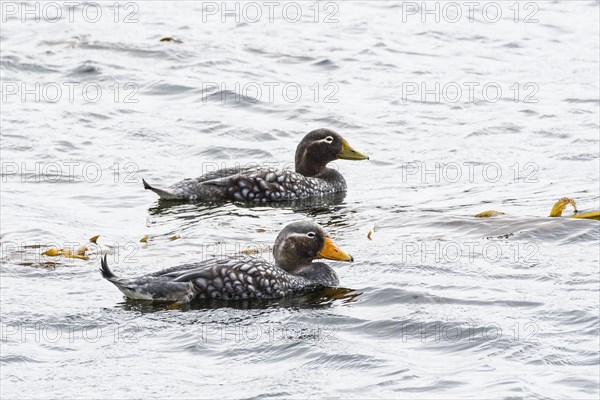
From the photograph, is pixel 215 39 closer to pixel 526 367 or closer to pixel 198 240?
pixel 198 240

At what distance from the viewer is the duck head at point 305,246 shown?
41.1 feet

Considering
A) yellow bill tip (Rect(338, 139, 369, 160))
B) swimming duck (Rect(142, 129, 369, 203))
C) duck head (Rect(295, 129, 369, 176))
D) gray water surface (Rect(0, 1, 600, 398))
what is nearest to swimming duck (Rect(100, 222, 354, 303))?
gray water surface (Rect(0, 1, 600, 398))

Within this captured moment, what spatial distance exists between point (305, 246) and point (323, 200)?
4.21 meters

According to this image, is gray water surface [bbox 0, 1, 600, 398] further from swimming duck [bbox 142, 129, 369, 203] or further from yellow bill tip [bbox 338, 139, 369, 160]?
yellow bill tip [bbox 338, 139, 369, 160]

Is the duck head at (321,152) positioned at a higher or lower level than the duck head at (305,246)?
higher

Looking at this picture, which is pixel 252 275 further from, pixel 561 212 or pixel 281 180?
pixel 281 180

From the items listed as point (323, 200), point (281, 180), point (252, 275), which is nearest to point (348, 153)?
point (323, 200)

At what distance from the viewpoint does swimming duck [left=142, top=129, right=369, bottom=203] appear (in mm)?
16109

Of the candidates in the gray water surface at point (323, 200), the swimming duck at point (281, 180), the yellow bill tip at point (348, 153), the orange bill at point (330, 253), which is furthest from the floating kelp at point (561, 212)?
the yellow bill tip at point (348, 153)

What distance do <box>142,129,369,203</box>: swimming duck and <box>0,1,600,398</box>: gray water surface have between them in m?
0.30

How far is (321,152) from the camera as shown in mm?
17453

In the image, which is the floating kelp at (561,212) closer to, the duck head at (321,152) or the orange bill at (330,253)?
the orange bill at (330,253)

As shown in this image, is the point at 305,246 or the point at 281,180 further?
the point at 281,180

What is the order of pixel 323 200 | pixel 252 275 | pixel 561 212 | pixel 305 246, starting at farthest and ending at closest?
pixel 323 200, pixel 561 212, pixel 305 246, pixel 252 275
